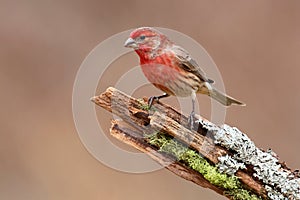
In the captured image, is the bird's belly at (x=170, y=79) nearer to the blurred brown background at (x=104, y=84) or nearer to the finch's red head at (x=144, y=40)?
the finch's red head at (x=144, y=40)

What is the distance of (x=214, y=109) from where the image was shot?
1607 mm

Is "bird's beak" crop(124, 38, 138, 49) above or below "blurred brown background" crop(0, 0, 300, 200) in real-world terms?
below

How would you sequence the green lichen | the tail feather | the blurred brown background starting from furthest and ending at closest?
the blurred brown background, the tail feather, the green lichen

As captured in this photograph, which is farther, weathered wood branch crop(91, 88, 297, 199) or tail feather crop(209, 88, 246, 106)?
tail feather crop(209, 88, 246, 106)

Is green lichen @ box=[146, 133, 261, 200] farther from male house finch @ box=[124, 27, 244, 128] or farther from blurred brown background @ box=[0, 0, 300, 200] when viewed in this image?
blurred brown background @ box=[0, 0, 300, 200]

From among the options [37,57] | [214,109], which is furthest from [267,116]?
[214,109]

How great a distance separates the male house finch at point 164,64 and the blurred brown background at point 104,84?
5.50ft

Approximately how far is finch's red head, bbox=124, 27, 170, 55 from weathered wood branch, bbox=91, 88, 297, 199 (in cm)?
11

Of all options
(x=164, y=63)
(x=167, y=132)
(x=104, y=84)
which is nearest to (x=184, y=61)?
(x=164, y=63)

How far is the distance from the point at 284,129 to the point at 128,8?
3.56 feet

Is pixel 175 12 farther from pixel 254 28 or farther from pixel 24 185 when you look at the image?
pixel 24 185

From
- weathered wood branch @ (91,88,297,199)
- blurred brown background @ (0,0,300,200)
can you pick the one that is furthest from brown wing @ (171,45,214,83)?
blurred brown background @ (0,0,300,200)

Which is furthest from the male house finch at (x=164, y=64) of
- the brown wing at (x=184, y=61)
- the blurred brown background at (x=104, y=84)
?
the blurred brown background at (x=104, y=84)

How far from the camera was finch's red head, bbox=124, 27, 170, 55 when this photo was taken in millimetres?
1280
